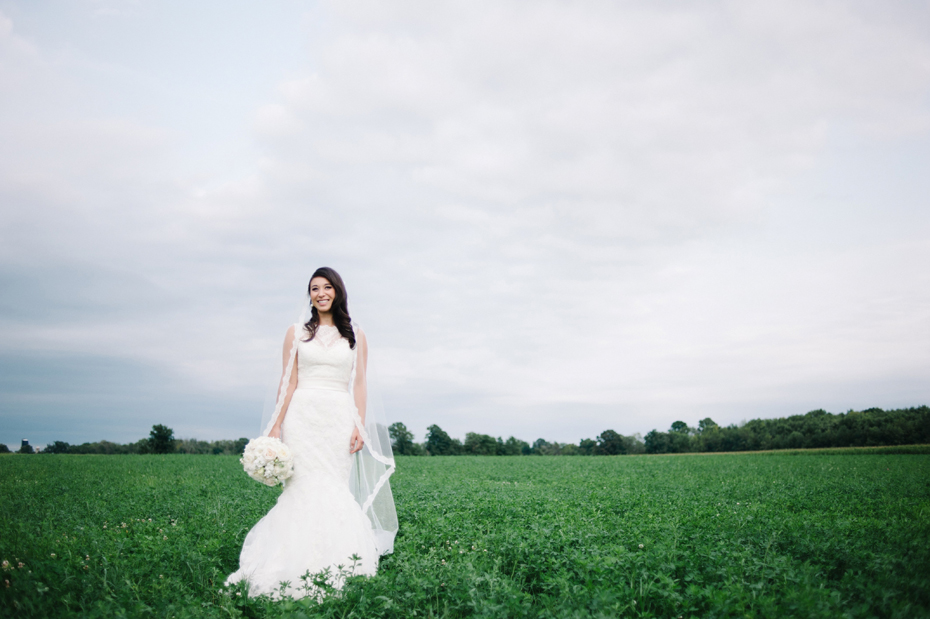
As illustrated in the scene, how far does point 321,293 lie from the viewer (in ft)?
20.4

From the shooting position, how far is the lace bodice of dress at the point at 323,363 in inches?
237

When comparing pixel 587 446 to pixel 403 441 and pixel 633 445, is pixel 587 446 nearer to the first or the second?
pixel 633 445

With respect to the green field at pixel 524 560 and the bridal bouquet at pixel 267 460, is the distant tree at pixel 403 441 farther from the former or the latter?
the bridal bouquet at pixel 267 460

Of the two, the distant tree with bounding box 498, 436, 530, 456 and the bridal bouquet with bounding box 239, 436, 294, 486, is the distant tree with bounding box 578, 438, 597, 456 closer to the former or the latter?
the distant tree with bounding box 498, 436, 530, 456

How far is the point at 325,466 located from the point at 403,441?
5574cm

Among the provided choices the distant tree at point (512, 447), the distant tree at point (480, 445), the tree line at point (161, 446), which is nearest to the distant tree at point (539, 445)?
the distant tree at point (512, 447)

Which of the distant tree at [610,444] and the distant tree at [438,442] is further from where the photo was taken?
the distant tree at [610,444]

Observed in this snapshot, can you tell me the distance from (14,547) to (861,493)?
57.4ft

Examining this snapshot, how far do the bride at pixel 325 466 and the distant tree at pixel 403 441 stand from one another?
51.3 metres

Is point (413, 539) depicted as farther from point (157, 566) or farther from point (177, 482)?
point (177, 482)

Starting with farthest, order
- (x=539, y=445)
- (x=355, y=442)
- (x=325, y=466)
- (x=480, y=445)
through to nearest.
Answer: (x=539, y=445)
(x=480, y=445)
(x=355, y=442)
(x=325, y=466)

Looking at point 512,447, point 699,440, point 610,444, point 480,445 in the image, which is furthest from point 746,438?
point 480,445

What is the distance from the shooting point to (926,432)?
50469 millimetres

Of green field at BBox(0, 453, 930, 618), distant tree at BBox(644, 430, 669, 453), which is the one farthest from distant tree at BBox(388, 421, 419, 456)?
green field at BBox(0, 453, 930, 618)
